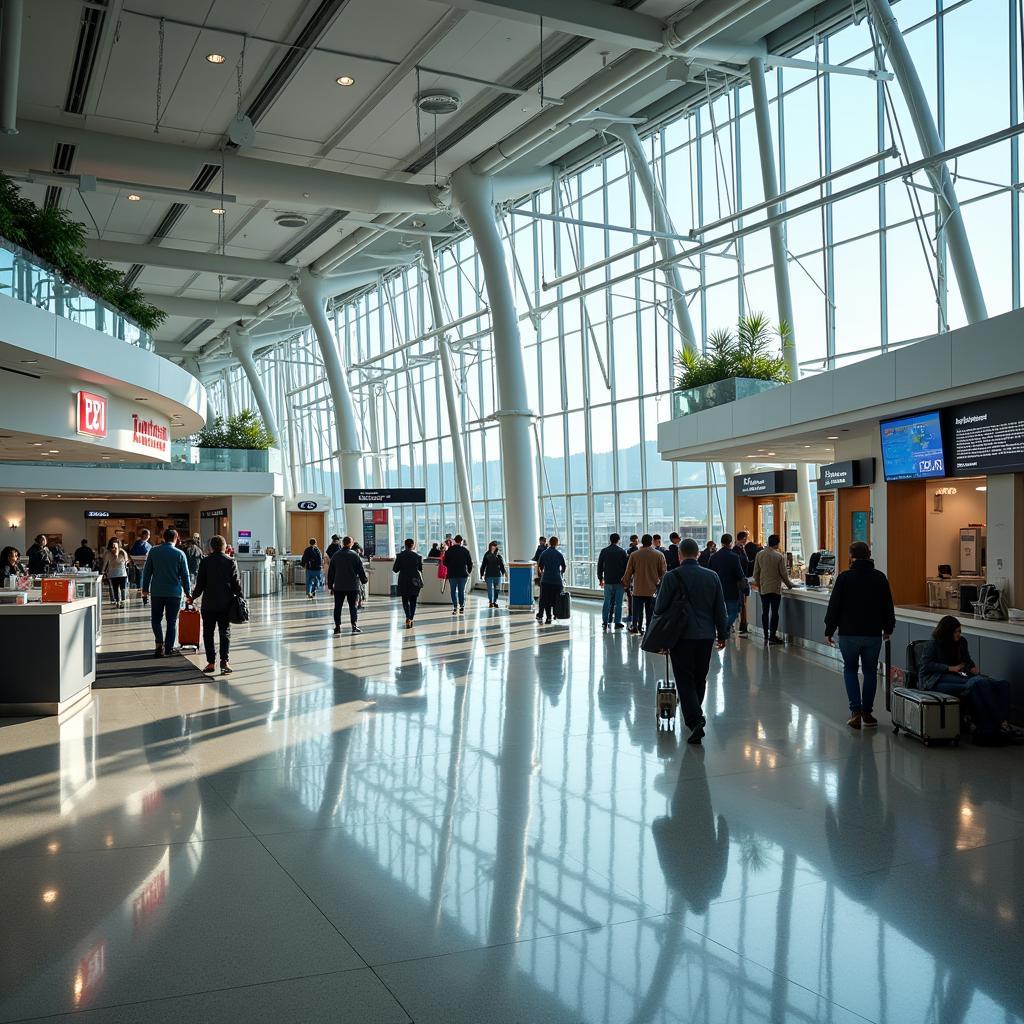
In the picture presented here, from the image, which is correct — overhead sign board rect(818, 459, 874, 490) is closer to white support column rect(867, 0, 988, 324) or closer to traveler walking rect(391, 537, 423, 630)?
white support column rect(867, 0, 988, 324)

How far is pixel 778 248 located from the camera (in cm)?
1702

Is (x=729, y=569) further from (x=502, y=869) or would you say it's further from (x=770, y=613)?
(x=502, y=869)

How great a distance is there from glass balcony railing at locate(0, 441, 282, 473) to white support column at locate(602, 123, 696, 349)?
15.8m

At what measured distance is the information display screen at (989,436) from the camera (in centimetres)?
943

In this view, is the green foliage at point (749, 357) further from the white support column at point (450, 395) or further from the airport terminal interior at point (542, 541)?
the white support column at point (450, 395)

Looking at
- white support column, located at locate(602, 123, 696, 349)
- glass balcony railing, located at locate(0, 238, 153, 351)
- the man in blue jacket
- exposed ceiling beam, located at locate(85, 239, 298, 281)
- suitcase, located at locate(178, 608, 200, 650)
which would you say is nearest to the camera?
glass balcony railing, located at locate(0, 238, 153, 351)

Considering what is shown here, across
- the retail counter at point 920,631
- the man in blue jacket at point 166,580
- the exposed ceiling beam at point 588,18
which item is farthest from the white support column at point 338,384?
the retail counter at point 920,631

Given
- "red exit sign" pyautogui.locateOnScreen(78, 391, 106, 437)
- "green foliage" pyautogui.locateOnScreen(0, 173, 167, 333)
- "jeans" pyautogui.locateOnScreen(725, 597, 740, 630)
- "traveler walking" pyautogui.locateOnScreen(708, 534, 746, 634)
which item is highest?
"green foliage" pyautogui.locateOnScreen(0, 173, 167, 333)

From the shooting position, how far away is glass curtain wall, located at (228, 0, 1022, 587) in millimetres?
15398

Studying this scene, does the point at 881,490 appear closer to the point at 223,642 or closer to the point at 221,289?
the point at 223,642

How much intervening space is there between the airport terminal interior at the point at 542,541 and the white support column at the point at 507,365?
0.11 metres

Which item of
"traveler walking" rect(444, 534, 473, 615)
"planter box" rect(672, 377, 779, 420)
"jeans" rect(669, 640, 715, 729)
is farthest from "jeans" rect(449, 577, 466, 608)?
"jeans" rect(669, 640, 715, 729)

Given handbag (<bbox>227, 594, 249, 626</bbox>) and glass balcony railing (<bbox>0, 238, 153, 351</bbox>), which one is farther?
glass balcony railing (<bbox>0, 238, 153, 351</bbox>)

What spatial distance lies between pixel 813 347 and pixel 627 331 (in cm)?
597
